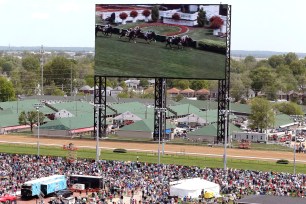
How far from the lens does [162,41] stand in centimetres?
7862

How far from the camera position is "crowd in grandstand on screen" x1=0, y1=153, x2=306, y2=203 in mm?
48938

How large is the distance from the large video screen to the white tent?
95.3 feet

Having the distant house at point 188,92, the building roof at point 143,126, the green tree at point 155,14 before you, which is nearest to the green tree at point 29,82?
the distant house at point 188,92

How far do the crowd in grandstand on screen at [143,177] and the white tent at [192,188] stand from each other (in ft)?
2.27

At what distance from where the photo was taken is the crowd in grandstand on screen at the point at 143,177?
4894cm

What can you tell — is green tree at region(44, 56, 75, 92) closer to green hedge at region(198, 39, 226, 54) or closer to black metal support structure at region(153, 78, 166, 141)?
black metal support structure at region(153, 78, 166, 141)

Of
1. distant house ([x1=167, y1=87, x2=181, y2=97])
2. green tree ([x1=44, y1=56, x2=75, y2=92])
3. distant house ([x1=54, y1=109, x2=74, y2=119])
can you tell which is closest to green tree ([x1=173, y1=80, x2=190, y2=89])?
distant house ([x1=167, y1=87, x2=181, y2=97])

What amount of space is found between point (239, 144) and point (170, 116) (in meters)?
27.5

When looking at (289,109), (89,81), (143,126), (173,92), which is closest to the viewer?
(143,126)

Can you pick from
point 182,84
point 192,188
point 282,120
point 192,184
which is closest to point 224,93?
point 282,120

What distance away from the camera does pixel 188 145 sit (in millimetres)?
81500

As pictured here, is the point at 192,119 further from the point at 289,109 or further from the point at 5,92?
the point at 5,92

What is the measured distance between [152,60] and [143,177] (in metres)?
26.6

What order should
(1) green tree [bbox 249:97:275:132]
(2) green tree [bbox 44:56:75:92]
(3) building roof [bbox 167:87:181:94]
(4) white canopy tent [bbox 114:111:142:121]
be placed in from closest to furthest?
(1) green tree [bbox 249:97:275:132], (4) white canopy tent [bbox 114:111:142:121], (3) building roof [bbox 167:87:181:94], (2) green tree [bbox 44:56:75:92]
